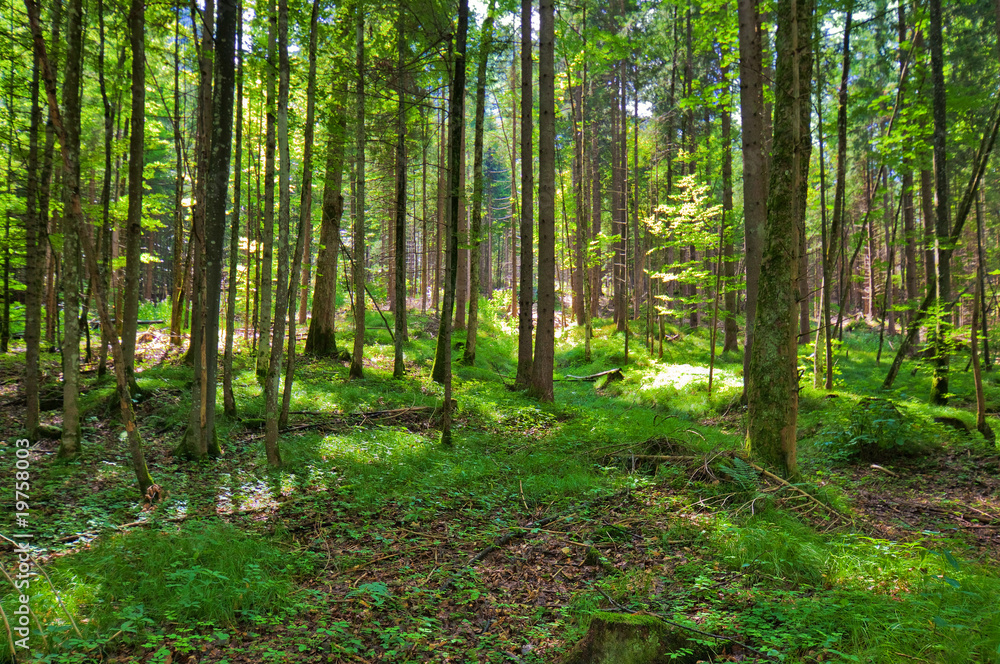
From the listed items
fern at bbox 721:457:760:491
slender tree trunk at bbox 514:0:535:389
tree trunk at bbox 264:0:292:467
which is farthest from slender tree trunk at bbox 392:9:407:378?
fern at bbox 721:457:760:491

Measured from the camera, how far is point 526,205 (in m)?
11.5

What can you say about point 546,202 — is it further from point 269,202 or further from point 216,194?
point 216,194

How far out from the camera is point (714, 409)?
10711 mm

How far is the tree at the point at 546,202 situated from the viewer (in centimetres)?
1005

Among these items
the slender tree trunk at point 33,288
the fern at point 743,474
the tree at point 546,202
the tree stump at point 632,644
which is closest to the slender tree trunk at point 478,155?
the tree at point 546,202

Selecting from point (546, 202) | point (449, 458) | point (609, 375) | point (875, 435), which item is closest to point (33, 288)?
point (449, 458)

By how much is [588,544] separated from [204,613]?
323cm

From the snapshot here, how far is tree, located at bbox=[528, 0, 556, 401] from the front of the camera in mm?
10055

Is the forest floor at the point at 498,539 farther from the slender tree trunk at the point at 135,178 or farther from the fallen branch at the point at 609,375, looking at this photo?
the fallen branch at the point at 609,375

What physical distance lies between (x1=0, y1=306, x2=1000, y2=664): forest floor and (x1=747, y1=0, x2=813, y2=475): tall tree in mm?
531

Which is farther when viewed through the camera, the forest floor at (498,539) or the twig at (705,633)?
the forest floor at (498,539)

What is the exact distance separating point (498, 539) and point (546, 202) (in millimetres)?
7342

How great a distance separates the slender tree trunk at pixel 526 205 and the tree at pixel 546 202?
1.57 ft

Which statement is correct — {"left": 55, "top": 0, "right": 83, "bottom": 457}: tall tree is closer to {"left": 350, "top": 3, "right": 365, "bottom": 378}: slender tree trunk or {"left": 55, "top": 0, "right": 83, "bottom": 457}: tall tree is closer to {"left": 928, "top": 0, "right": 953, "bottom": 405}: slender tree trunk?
{"left": 350, "top": 3, "right": 365, "bottom": 378}: slender tree trunk
